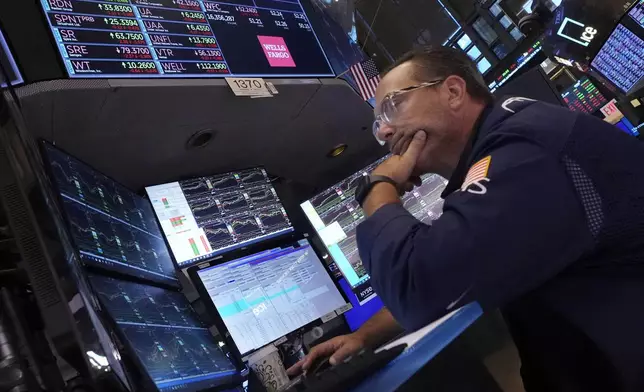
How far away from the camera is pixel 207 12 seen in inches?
91.1

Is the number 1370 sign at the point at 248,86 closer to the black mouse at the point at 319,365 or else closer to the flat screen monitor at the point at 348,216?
the flat screen monitor at the point at 348,216

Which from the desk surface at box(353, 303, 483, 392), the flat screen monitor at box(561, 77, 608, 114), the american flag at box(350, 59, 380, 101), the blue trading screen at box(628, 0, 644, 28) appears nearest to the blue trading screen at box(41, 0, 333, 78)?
the american flag at box(350, 59, 380, 101)

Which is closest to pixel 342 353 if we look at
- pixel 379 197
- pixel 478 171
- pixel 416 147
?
pixel 379 197

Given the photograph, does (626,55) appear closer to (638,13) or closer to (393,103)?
(638,13)

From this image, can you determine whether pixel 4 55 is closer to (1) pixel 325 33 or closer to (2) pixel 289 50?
(2) pixel 289 50

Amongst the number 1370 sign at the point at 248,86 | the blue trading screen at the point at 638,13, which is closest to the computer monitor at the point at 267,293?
Result: the number 1370 sign at the point at 248,86

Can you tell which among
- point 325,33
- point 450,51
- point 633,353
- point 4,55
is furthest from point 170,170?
point 633,353

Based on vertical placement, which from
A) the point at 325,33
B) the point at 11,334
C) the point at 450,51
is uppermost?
the point at 325,33

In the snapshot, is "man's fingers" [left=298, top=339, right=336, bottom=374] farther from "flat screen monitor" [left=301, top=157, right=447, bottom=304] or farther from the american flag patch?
"flat screen monitor" [left=301, top=157, right=447, bottom=304]

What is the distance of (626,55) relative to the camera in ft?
17.6

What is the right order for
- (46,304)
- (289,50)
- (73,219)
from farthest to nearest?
(289,50)
(73,219)
(46,304)

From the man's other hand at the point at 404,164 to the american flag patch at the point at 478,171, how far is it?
0.33m

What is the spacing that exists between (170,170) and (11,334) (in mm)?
1877

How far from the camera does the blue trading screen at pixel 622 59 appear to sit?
17.2ft
